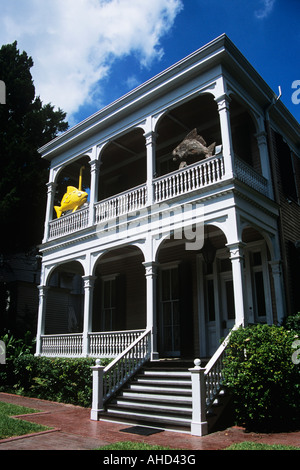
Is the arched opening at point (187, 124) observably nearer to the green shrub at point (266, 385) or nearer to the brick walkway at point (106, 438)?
the green shrub at point (266, 385)

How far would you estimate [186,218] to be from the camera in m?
10.1

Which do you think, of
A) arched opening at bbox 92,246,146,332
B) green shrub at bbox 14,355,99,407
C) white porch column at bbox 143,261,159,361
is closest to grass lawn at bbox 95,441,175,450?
white porch column at bbox 143,261,159,361

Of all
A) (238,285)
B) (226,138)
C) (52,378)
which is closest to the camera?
(238,285)

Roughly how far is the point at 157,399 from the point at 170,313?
16.2 feet

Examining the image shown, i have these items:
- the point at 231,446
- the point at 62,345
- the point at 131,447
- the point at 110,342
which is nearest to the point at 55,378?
the point at 62,345

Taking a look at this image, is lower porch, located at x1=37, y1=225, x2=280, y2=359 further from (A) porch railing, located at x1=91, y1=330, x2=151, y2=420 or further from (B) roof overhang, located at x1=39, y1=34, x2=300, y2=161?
(B) roof overhang, located at x1=39, y1=34, x2=300, y2=161

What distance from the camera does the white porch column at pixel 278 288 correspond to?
10.1 m

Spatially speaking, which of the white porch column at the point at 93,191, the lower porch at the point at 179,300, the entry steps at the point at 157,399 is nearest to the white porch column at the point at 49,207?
the lower porch at the point at 179,300

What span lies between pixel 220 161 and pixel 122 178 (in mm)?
6334

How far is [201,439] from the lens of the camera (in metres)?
6.20

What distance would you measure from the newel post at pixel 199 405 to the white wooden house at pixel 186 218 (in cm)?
190

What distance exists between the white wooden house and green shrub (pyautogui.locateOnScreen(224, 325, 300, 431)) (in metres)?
1.28

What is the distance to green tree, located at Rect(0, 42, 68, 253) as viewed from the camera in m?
16.1

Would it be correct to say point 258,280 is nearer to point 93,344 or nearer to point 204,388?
point 204,388
